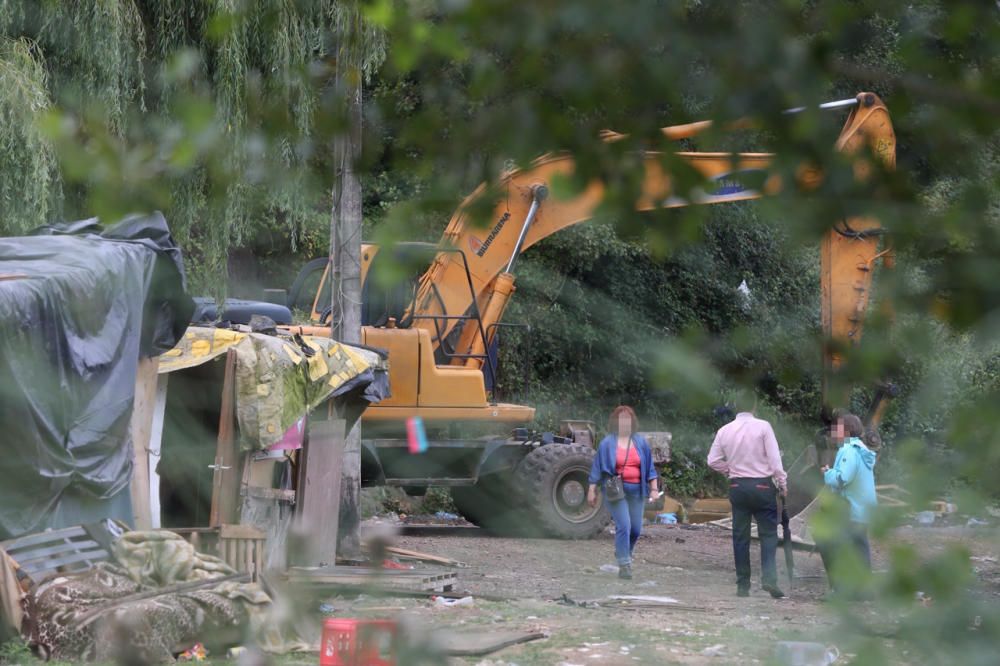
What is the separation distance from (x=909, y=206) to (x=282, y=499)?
925 centimetres

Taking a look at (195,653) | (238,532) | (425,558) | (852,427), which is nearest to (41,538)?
(195,653)

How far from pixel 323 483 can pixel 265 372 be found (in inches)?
79.6

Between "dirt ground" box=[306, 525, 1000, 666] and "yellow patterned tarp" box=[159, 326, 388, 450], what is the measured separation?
66.1 inches

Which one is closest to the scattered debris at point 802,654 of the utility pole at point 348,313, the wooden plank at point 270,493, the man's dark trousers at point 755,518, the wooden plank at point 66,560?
the wooden plank at point 66,560

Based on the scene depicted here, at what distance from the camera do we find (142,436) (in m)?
9.18

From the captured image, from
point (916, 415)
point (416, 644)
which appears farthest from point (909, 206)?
point (416, 644)

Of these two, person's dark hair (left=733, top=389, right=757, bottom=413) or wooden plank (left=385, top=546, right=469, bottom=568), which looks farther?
wooden plank (left=385, top=546, right=469, bottom=568)

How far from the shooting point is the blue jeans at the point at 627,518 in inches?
447

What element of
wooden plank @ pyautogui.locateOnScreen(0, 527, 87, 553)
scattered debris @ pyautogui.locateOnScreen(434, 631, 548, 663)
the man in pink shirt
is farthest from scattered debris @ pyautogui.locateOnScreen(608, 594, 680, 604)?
wooden plank @ pyautogui.locateOnScreen(0, 527, 87, 553)

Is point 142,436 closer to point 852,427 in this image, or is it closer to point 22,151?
point 22,151

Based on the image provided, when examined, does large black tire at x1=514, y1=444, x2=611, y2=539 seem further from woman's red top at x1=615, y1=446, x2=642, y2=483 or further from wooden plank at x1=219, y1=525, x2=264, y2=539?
wooden plank at x1=219, y1=525, x2=264, y2=539

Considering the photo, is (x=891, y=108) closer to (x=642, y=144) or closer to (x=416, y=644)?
(x=642, y=144)

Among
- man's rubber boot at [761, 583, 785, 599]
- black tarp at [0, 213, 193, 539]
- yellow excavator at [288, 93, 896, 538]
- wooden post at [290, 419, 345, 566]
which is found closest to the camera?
black tarp at [0, 213, 193, 539]

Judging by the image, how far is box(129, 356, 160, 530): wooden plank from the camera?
895cm
